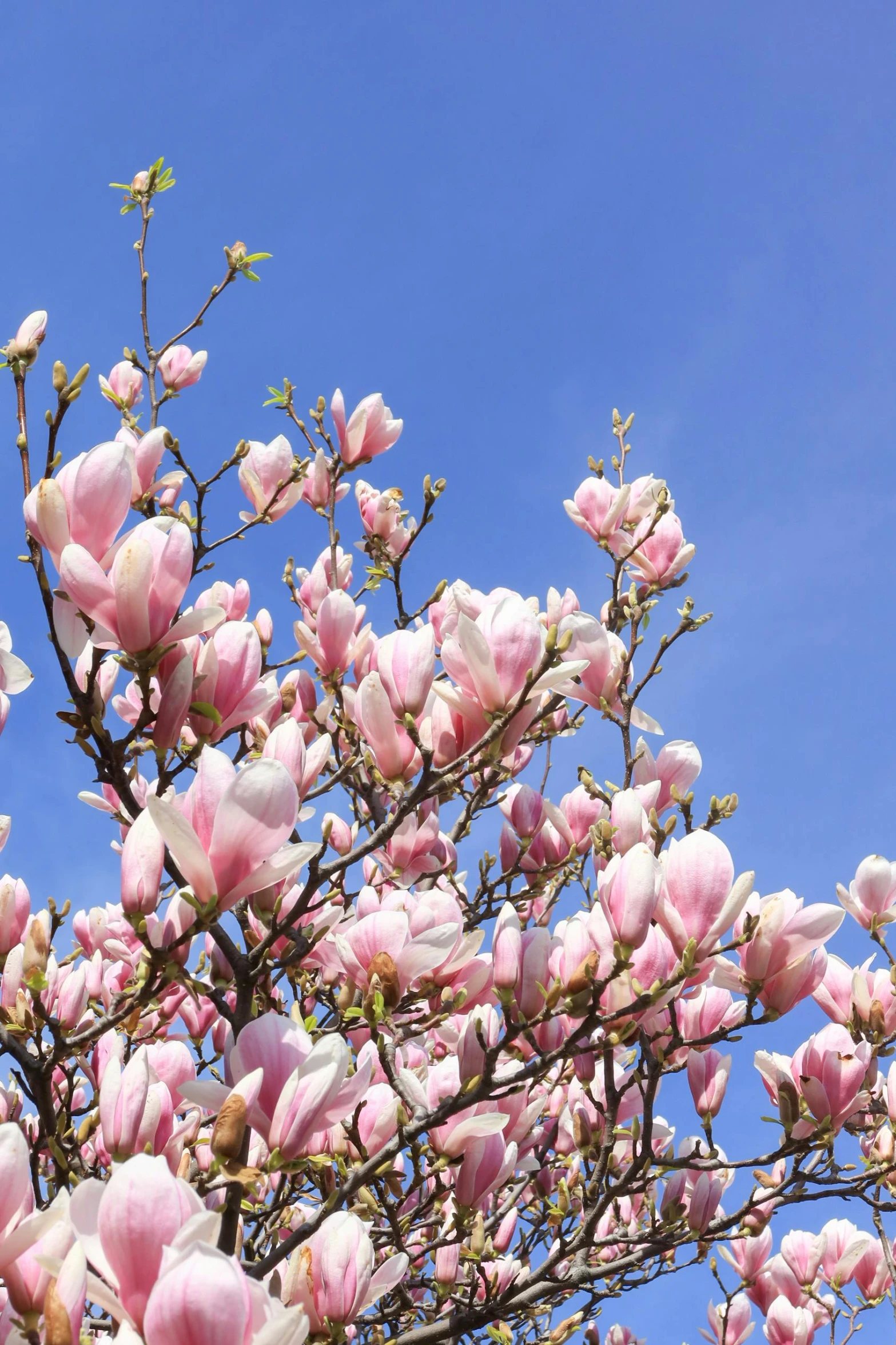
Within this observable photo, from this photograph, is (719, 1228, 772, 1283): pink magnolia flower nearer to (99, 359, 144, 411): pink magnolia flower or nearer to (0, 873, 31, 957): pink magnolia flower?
(0, 873, 31, 957): pink magnolia flower

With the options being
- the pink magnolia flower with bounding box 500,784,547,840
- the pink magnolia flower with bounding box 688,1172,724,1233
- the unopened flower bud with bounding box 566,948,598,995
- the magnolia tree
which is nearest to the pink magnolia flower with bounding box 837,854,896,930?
the magnolia tree

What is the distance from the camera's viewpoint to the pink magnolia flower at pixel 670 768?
10.0 feet

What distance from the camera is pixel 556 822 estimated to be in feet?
11.6

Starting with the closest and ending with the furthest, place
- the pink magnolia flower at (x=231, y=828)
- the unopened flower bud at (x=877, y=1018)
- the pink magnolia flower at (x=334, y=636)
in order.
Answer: the pink magnolia flower at (x=231, y=828) < the unopened flower bud at (x=877, y=1018) < the pink magnolia flower at (x=334, y=636)

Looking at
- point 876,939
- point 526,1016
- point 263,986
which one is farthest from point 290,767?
point 876,939

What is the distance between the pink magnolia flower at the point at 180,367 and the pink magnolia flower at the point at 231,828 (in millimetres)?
3435

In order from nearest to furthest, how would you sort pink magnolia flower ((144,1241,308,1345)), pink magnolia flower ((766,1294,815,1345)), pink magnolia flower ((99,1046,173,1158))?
pink magnolia flower ((144,1241,308,1345))
pink magnolia flower ((99,1046,173,1158))
pink magnolia flower ((766,1294,815,1345))

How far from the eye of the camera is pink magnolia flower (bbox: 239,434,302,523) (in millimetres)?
3924

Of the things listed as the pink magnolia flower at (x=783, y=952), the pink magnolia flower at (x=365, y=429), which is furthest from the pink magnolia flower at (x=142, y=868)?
the pink magnolia flower at (x=365, y=429)

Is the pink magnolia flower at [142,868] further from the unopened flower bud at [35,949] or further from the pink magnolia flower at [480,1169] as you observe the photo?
the pink magnolia flower at [480,1169]

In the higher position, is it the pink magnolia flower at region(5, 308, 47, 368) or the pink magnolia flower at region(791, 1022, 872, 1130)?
the pink magnolia flower at region(5, 308, 47, 368)

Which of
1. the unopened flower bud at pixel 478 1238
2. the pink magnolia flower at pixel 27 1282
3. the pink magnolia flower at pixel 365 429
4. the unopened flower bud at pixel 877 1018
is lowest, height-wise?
the pink magnolia flower at pixel 27 1282

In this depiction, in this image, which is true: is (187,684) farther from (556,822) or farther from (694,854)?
(556,822)

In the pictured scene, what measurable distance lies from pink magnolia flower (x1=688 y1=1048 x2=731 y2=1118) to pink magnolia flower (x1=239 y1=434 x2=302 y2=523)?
94.9 inches
